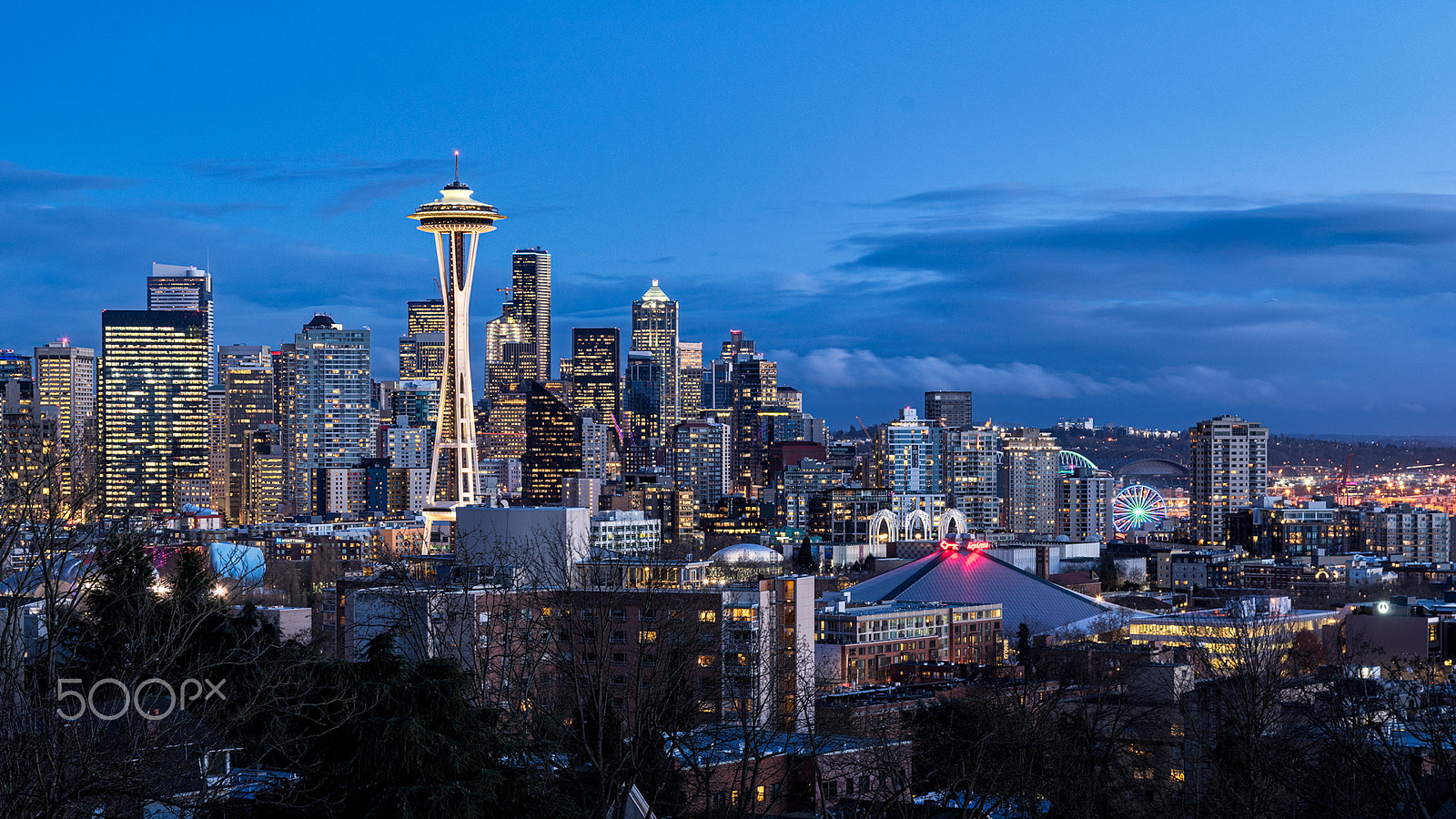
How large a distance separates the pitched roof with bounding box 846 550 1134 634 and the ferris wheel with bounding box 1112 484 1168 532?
58524mm

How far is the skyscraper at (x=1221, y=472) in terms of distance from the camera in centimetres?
15238

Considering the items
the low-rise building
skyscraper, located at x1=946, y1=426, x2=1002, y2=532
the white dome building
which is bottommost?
the low-rise building

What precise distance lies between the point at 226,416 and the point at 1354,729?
189 metres

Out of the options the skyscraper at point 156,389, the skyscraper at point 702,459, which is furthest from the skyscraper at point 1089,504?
the skyscraper at point 156,389

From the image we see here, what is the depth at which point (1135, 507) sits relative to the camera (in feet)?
459

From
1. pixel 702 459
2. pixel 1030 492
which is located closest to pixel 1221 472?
pixel 1030 492

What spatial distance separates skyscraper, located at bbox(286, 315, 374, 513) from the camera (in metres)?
190

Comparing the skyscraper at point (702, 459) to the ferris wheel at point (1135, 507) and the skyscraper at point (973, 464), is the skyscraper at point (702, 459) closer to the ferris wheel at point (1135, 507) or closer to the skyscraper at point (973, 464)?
the skyscraper at point (973, 464)

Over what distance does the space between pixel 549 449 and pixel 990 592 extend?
103 m

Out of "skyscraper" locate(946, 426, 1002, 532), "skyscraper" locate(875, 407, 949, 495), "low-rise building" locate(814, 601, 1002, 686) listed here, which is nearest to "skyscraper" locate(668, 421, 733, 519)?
"skyscraper" locate(875, 407, 949, 495)

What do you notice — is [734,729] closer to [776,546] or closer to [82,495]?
[82,495]

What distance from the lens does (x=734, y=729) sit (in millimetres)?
29094

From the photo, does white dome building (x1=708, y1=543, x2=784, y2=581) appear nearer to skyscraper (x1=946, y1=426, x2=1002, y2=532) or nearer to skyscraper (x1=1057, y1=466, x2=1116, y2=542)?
skyscraper (x1=1057, y1=466, x2=1116, y2=542)

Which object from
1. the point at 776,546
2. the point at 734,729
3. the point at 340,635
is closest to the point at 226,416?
the point at 776,546
